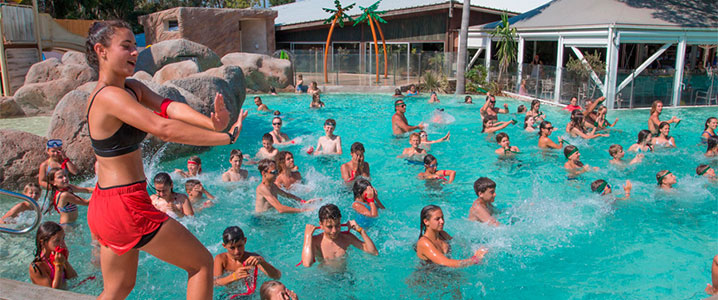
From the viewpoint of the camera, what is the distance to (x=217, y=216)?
774 cm

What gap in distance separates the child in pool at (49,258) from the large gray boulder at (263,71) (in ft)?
58.7

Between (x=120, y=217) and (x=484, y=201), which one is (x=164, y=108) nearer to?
(x=120, y=217)

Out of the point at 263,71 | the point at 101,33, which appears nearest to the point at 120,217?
the point at 101,33

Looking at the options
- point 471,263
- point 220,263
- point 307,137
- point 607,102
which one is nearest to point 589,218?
point 471,263

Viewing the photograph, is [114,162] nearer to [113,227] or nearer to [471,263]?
[113,227]

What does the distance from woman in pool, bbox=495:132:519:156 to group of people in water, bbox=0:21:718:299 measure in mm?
28

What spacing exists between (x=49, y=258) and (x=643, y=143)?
1088 centimetres

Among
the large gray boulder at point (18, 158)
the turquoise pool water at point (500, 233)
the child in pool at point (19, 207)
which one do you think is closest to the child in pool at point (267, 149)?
the turquoise pool water at point (500, 233)

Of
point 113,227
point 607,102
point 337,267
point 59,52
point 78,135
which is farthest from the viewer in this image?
point 59,52

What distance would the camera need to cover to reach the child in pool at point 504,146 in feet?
35.9

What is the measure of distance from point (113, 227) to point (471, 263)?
3.84 metres

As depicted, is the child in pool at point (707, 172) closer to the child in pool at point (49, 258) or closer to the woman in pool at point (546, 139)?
the woman in pool at point (546, 139)

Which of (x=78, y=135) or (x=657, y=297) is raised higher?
(x=78, y=135)

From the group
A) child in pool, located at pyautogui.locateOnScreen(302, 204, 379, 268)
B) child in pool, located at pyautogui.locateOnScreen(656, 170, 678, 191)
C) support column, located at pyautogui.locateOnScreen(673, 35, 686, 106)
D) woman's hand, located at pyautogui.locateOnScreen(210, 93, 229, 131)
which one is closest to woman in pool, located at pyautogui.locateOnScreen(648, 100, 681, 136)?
child in pool, located at pyautogui.locateOnScreen(656, 170, 678, 191)
